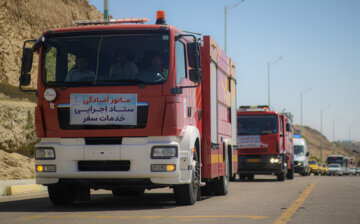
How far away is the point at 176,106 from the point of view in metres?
11.4

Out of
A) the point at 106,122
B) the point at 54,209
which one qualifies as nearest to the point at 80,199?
the point at 54,209

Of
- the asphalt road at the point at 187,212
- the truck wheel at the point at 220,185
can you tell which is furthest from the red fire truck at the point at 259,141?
the asphalt road at the point at 187,212

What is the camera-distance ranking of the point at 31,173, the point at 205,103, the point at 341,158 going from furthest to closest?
1. the point at 341,158
2. the point at 31,173
3. the point at 205,103

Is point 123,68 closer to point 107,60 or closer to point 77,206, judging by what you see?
point 107,60

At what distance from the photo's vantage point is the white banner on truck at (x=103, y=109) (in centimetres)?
1134

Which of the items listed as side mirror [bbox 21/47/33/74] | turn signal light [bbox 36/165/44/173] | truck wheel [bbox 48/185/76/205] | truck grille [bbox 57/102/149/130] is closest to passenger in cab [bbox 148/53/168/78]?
truck grille [bbox 57/102/149/130]

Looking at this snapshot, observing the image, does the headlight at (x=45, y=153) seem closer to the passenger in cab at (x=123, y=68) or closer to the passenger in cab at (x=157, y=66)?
the passenger in cab at (x=123, y=68)

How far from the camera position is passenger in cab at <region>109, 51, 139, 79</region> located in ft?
37.8

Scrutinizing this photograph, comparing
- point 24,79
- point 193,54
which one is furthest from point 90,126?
point 193,54

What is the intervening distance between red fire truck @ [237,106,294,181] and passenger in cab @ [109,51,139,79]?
16692 mm

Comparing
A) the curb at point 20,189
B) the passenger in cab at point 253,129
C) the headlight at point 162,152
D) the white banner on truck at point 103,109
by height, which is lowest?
the curb at point 20,189

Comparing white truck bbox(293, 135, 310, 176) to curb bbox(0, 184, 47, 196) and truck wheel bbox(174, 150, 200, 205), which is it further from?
truck wheel bbox(174, 150, 200, 205)

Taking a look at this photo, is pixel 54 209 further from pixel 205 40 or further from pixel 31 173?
pixel 31 173

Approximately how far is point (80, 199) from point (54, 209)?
7.84 ft
